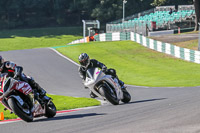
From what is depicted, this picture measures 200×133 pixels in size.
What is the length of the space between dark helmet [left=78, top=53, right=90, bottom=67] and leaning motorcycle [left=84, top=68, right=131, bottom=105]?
24 centimetres

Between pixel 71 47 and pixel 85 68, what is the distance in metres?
31.3

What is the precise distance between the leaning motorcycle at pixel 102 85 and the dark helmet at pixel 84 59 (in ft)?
0.80

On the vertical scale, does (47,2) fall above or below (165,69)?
above

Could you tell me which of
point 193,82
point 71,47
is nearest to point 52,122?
point 193,82

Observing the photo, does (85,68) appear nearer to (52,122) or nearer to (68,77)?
(52,122)

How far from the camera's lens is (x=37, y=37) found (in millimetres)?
72562

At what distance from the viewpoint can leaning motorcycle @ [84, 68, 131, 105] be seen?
43.5 ft

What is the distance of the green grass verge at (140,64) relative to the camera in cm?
2693

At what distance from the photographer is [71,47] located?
147ft

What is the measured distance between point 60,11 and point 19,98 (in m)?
73.2

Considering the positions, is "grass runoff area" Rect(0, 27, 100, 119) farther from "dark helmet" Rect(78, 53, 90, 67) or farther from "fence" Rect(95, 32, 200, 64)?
"dark helmet" Rect(78, 53, 90, 67)

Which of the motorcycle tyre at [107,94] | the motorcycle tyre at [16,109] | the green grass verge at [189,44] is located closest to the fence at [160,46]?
the green grass verge at [189,44]

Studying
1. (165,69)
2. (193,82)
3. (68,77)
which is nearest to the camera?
(193,82)

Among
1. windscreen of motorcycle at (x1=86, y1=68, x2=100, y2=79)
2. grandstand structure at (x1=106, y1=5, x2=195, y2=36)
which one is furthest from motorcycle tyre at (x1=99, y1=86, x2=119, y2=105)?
grandstand structure at (x1=106, y1=5, x2=195, y2=36)
